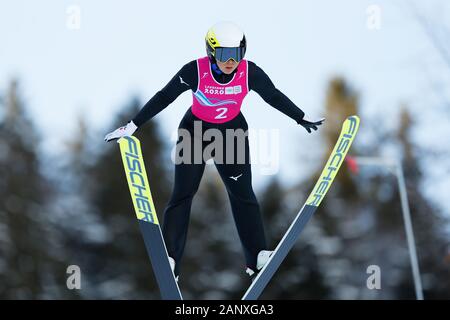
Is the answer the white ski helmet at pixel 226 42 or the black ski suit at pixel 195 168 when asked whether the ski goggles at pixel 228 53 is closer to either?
the white ski helmet at pixel 226 42

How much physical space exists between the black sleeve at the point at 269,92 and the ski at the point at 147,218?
4.13 ft

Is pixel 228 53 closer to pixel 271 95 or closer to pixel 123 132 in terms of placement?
pixel 271 95

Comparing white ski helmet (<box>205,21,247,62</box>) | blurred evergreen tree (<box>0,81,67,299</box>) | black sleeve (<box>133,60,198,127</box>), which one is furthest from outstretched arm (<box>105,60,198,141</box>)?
blurred evergreen tree (<box>0,81,67,299</box>)

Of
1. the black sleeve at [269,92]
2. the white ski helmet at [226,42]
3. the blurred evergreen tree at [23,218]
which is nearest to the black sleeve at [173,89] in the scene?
the white ski helmet at [226,42]

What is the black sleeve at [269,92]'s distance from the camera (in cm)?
775

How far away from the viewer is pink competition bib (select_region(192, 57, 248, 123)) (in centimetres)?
763

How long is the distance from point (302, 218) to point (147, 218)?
1.59 meters

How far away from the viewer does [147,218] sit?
751 cm

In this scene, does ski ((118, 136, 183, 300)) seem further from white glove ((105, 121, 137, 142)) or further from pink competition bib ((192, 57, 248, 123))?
pink competition bib ((192, 57, 248, 123))

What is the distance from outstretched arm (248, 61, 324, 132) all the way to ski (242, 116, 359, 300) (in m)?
0.65

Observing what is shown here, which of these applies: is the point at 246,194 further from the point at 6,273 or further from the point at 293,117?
the point at 6,273

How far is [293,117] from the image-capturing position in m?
7.95

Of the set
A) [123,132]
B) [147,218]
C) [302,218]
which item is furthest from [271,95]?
[147,218]

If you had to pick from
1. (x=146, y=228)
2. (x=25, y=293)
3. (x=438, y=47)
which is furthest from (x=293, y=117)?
(x=25, y=293)
